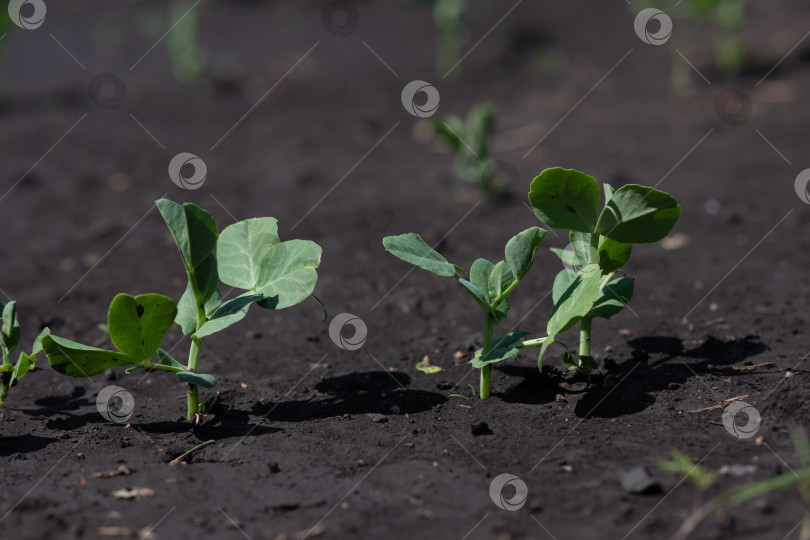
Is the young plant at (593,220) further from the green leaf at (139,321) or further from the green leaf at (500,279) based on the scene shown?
the green leaf at (139,321)

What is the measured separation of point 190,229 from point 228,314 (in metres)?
0.22

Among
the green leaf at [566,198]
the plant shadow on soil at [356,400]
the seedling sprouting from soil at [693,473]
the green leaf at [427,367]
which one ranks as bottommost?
the seedling sprouting from soil at [693,473]

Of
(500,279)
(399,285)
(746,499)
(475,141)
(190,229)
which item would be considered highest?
(475,141)

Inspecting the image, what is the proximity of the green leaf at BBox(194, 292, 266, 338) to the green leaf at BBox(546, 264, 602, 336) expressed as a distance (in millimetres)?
692

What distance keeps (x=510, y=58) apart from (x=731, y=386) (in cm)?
411

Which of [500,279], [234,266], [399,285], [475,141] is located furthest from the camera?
[475,141]

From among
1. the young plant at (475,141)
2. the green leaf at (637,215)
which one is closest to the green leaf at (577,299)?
the green leaf at (637,215)

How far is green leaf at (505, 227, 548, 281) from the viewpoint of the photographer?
1879mm

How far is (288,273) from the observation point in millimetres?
1938

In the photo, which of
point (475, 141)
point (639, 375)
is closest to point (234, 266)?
point (639, 375)

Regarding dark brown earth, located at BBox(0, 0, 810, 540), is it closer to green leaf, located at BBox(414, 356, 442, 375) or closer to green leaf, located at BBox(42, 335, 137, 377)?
green leaf, located at BBox(414, 356, 442, 375)

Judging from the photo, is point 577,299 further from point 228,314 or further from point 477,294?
point 228,314

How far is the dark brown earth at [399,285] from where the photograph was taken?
5.48 ft

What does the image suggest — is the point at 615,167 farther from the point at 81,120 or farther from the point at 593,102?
the point at 81,120
